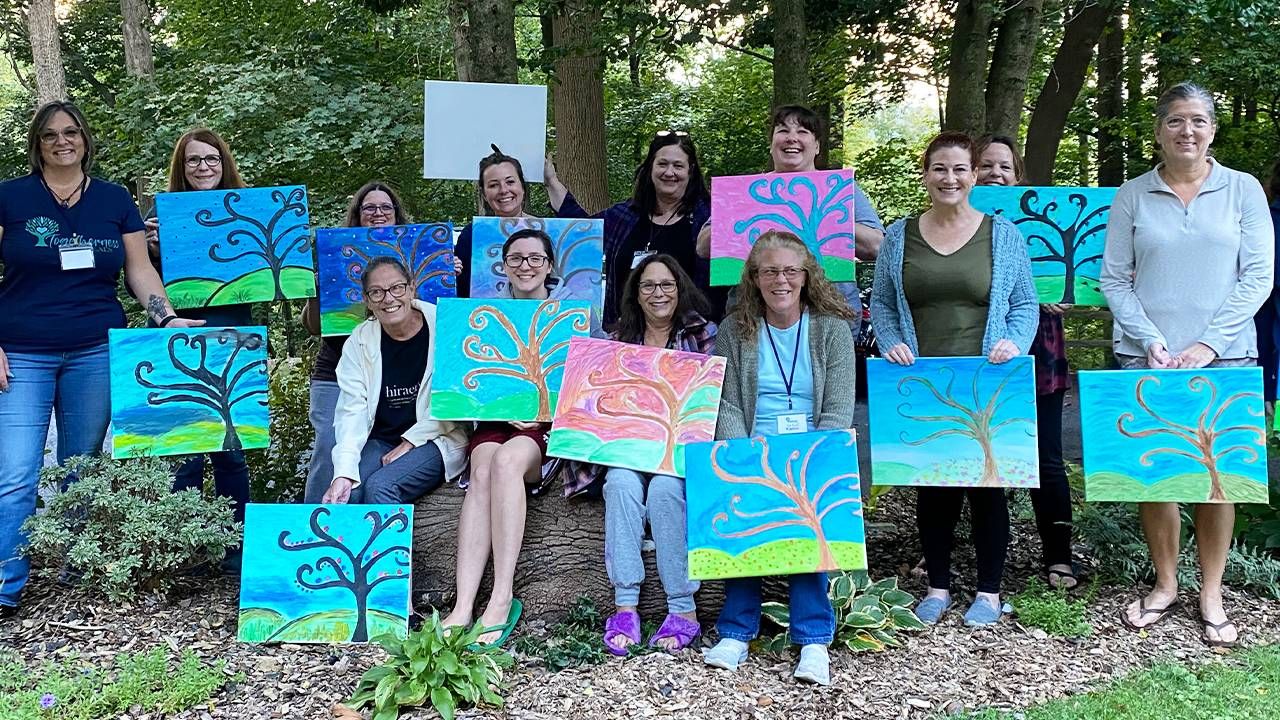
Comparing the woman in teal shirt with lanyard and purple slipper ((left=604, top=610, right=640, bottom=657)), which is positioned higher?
the woman in teal shirt with lanyard

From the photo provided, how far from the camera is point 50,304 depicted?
168 inches

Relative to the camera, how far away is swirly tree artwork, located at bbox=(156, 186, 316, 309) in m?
4.68

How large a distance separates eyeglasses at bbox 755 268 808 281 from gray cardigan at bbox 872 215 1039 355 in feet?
1.39

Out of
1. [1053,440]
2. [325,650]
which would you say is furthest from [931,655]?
[325,650]

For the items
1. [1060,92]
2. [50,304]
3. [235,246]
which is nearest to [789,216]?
[235,246]

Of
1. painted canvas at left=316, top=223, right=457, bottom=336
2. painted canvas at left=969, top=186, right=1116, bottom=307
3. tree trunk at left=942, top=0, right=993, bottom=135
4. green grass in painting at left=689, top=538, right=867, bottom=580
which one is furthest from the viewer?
tree trunk at left=942, top=0, right=993, bottom=135

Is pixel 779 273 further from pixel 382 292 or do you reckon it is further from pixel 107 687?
pixel 107 687

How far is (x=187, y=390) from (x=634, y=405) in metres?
1.98

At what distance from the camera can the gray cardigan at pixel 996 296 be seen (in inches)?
158

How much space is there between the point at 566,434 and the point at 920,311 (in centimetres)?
151

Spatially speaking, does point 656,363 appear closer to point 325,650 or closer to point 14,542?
point 325,650

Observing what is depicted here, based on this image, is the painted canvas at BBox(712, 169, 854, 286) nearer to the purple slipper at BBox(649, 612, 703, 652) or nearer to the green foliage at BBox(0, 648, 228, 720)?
the purple slipper at BBox(649, 612, 703, 652)

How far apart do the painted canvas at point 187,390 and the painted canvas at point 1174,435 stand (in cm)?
347

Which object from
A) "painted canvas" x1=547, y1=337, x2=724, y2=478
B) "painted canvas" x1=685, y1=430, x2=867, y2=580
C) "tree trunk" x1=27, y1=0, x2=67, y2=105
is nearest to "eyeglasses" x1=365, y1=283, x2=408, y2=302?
"painted canvas" x1=547, y1=337, x2=724, y2=478
